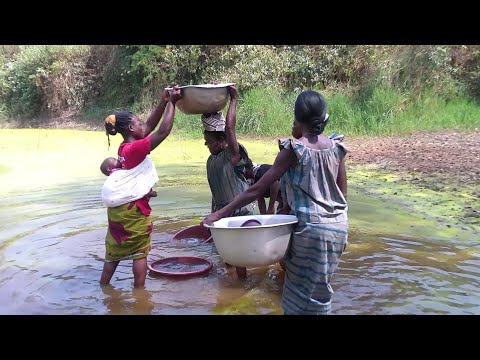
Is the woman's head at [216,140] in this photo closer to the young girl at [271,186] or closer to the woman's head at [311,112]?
the young girl at [271,186]

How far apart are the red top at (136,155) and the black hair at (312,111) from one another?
3.99 feet

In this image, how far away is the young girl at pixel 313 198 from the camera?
114 inches

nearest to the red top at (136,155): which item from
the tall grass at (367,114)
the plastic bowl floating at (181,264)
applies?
the plastic bowl floating at (181,264)

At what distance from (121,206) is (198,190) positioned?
4.22m

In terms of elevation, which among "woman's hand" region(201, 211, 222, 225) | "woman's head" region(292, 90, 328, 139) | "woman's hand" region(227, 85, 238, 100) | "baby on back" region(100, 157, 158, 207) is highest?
"woman's hand" region(227, 85, 238, 100)

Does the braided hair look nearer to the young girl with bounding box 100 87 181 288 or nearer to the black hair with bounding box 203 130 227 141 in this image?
the young girl with bounding box 100 87 181 288

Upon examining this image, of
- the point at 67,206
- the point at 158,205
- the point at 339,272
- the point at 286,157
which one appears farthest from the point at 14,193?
the point at 286,157

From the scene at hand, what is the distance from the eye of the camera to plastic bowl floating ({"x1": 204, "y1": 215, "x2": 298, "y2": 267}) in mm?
2928

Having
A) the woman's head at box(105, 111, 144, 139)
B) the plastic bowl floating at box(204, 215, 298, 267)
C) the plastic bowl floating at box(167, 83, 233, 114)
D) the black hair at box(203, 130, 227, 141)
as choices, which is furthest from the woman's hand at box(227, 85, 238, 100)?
the plastic bowl floating at box(204, 215, 298, 267)

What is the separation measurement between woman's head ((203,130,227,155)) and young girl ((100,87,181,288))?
0.68 metres

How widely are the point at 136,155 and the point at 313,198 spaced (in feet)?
4.62

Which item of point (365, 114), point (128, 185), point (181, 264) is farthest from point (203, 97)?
point (365, 114)

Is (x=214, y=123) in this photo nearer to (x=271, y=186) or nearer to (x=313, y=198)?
(x=271, y=186)

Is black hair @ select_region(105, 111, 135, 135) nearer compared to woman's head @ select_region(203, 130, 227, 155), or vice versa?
black hair @ select_region(105, 111, 135, 135)
